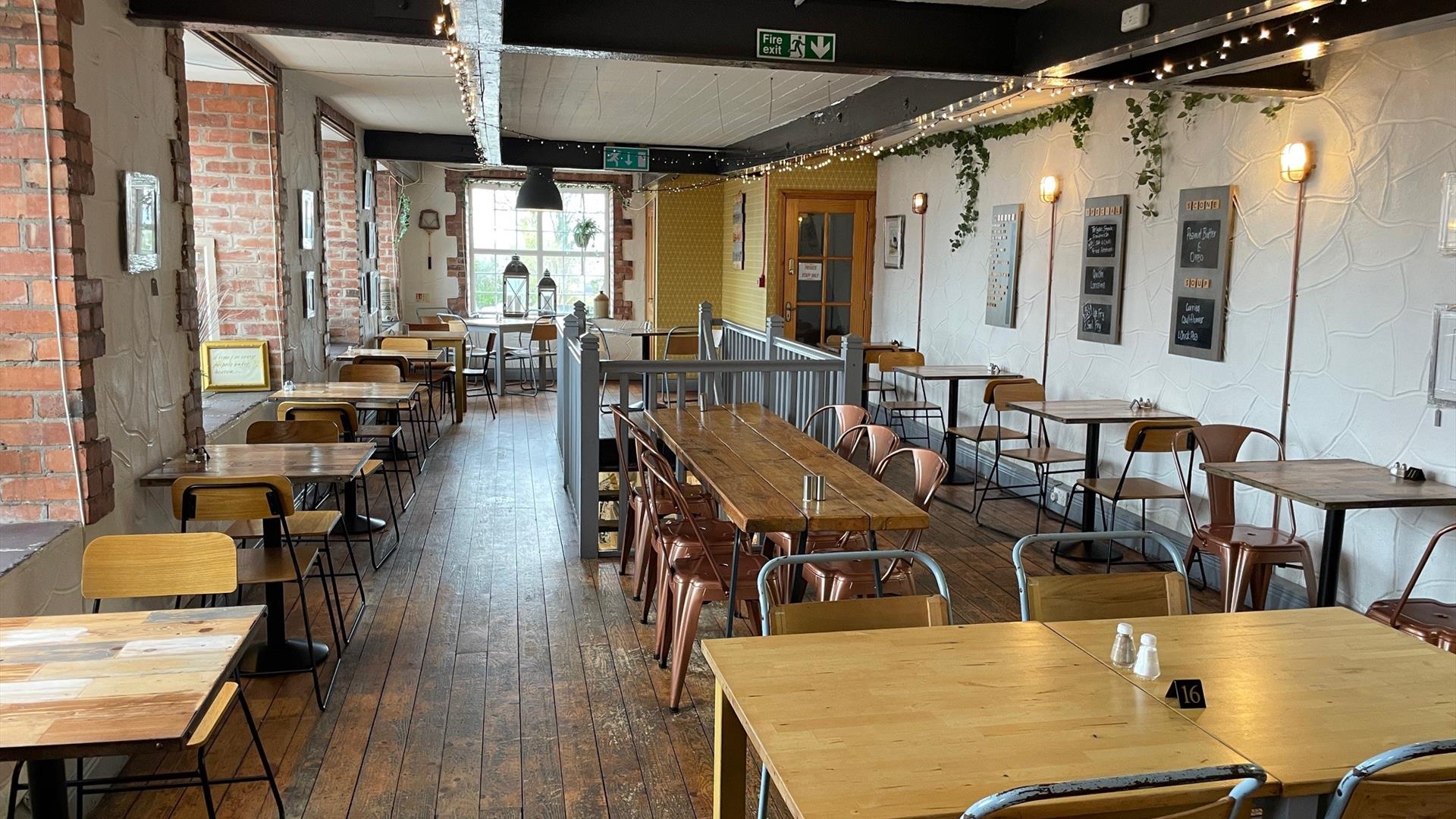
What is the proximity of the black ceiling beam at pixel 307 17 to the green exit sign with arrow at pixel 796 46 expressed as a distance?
132 centimetres

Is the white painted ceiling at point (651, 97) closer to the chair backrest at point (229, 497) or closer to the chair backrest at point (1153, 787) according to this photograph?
the chair backrest at point (229, 497)

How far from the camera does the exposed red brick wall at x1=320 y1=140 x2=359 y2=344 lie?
8.73 meters

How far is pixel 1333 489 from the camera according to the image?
3883 millimetres

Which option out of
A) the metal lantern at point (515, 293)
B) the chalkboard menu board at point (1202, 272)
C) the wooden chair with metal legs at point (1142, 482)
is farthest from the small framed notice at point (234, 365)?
the metal lantern at point (515, 293)

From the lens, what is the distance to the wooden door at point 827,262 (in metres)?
10.4

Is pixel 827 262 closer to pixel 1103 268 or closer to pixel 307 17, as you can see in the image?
pixel 1103 268

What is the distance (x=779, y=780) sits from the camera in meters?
1.63

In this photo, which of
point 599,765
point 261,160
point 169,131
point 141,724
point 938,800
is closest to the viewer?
point 938,800

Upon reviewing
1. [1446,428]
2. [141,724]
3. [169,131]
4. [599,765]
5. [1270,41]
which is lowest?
[599,765]

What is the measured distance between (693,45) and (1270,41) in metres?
2.25

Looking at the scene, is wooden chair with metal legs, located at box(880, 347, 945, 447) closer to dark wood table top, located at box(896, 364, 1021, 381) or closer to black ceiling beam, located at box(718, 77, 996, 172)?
dark wood table top, located at box(896, 364, 1021, 381)

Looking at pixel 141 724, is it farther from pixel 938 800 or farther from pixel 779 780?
pixel 938 800

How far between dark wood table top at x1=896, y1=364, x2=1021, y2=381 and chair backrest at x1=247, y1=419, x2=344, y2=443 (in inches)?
150

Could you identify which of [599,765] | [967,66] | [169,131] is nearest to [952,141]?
[967,66]
